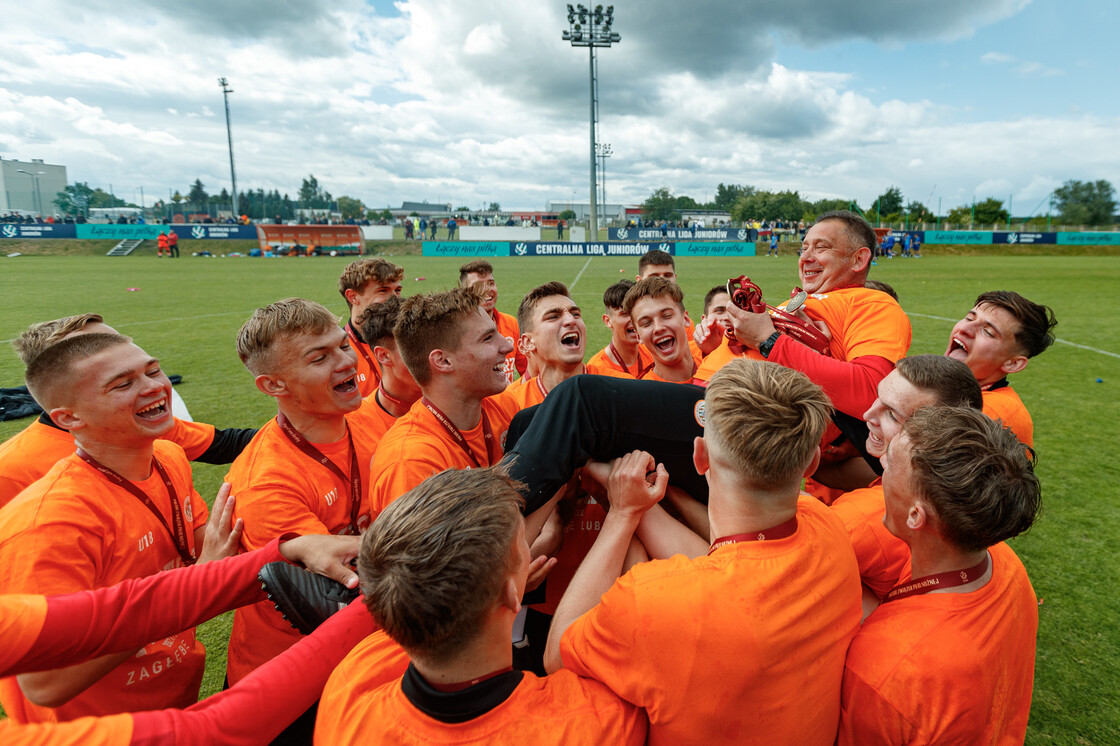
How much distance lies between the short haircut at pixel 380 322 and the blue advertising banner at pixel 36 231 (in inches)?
2059

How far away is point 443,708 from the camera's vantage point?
1.37m

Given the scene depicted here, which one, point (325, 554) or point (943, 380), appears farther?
point (943, 380)

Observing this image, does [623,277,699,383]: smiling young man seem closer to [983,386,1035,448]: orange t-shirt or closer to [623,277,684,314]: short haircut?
[623,277,684,314]: short haircut

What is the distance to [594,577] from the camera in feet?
5.98

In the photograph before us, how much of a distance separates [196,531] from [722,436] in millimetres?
2813

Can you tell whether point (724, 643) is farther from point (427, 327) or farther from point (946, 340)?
point (946, 340)

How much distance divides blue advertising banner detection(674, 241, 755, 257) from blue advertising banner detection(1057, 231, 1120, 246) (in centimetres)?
2605

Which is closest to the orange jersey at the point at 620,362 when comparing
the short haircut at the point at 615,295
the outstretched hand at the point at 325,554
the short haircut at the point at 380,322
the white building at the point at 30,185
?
the short haircut at the point at 615,295

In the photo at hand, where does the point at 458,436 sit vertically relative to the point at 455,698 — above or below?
above

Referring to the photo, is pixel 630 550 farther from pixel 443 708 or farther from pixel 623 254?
pixel 623 254

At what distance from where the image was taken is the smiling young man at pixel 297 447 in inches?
104

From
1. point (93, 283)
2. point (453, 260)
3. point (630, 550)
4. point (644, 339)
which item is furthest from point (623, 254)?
point (630, 550)

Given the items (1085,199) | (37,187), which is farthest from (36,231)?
(1085,199)

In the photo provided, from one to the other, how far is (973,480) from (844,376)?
1168 millimetres
